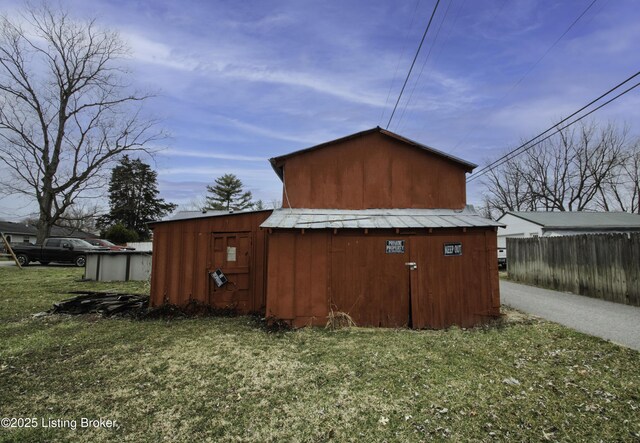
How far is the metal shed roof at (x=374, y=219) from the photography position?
324 inches

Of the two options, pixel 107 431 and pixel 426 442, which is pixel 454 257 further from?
pixel 107 431

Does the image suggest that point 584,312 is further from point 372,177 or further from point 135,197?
point 135,197

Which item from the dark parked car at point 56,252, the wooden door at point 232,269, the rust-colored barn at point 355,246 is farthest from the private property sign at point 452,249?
the dark parked car at point 56,252

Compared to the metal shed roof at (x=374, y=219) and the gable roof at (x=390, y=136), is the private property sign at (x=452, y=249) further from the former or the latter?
the gable roof at (x=390, y=136)

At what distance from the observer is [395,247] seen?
830 centimetres

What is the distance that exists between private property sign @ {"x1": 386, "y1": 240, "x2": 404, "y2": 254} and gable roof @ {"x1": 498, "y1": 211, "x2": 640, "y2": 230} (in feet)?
55.4

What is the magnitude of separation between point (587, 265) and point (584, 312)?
11.2ft

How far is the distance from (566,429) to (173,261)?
872 centimetres

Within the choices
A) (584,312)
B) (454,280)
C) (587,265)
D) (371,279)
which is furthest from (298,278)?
(587,265)

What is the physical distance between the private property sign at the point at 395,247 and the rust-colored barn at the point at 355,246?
0.08ft

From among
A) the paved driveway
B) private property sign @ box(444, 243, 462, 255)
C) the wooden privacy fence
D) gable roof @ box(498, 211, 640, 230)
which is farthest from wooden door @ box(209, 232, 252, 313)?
gable roof @ box(498, 211, 640, 230)

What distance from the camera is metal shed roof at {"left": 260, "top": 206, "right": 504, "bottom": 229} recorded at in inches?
324

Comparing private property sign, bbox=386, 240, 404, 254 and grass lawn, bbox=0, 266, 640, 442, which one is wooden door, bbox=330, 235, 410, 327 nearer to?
private property sign, bbox=386, 240, 404, 254

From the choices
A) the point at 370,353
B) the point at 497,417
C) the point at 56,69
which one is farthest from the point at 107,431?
the point at 56,69
